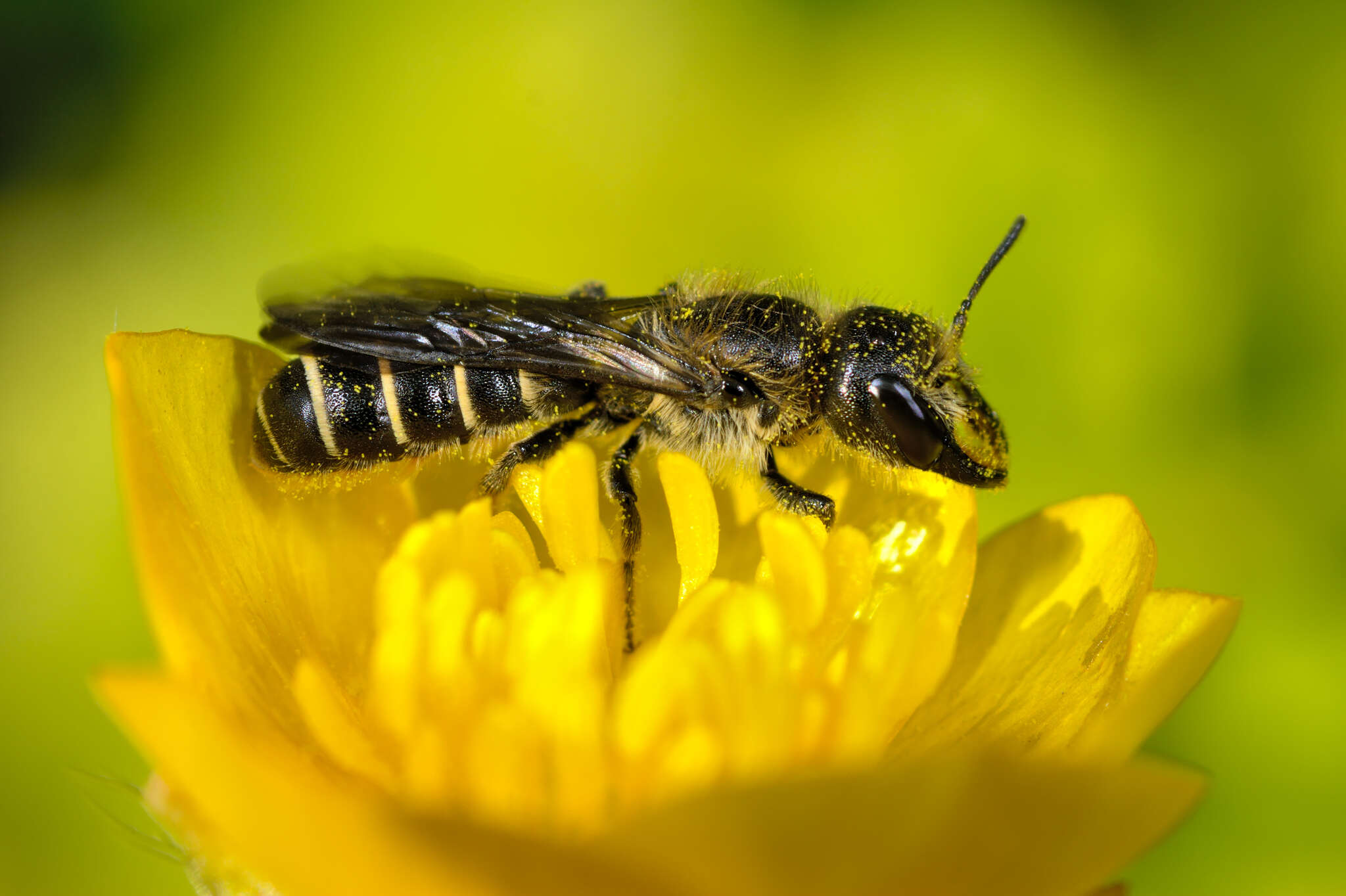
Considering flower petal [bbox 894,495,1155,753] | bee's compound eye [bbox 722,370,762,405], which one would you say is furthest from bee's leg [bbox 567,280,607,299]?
flower petal [bbox 894,495,1155,753]

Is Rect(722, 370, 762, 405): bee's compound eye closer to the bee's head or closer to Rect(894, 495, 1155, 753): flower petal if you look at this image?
the bee's head

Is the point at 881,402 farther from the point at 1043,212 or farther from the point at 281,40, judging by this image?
the point at 281,40

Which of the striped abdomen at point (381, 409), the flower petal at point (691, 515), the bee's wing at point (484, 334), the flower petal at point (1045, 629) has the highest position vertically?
the bee's wing at point (484, 334)

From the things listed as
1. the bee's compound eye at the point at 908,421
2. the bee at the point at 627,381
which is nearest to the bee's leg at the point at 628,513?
the bee at the point at 627,381

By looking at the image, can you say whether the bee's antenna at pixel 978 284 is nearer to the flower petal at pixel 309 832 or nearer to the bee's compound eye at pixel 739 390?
the bee's compound eye at pixel 739 390

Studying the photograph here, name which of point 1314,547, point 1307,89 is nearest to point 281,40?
point 1307,89

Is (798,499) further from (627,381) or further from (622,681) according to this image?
(622,681)
